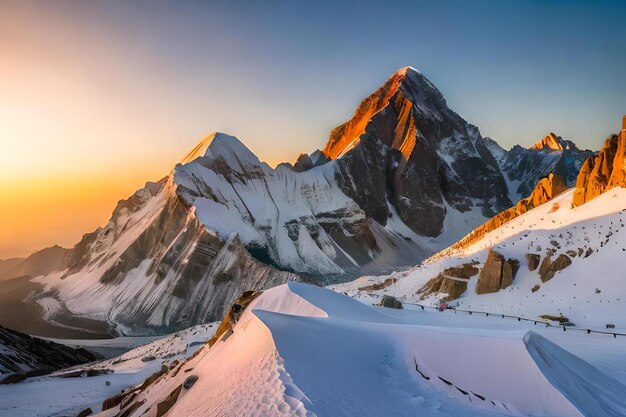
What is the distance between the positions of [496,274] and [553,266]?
404cm

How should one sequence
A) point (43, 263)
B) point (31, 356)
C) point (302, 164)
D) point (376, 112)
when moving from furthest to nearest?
1. point (376, 112)
2. point (302, 164)
3. point (43, 263)
4. point (31, 356)

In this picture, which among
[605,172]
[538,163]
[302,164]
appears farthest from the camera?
[538,163]

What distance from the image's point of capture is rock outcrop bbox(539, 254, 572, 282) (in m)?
32.3

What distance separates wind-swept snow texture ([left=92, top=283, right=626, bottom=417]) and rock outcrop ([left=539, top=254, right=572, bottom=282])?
2029 cm

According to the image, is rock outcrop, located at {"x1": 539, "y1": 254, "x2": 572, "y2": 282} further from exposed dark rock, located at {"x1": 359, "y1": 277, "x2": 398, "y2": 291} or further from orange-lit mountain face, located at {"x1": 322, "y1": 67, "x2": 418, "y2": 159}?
orange-lit mountain face, located at {"x1": 322, "y1": 67, "x2": 418, "y2": 159}

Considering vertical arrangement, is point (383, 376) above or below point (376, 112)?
below

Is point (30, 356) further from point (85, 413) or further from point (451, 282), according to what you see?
point (451, 282)

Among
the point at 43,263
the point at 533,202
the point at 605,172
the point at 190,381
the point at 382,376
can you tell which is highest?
the point at 605,172

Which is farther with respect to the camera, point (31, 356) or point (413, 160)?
point (413, 160)

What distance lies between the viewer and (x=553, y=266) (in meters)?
32.6

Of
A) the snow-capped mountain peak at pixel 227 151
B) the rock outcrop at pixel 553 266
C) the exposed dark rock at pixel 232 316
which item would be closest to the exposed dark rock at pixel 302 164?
the snow-capped mountain peak at pixel 227 151

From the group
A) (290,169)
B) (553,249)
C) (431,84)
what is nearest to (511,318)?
(553,249)

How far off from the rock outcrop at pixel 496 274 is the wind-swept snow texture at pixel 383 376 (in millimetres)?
21449

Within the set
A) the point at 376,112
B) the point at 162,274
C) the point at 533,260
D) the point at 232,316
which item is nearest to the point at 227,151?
the point at 162,274
